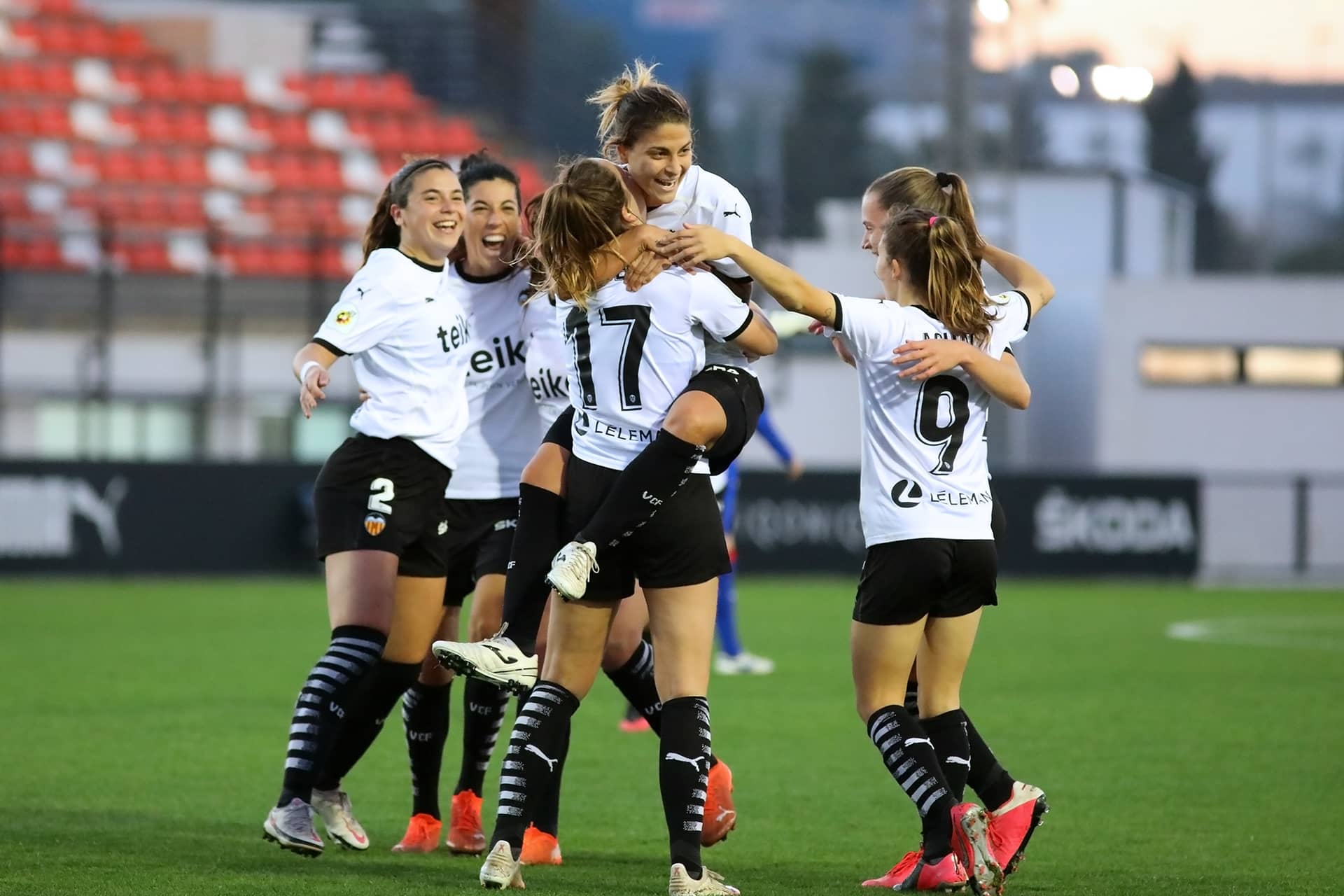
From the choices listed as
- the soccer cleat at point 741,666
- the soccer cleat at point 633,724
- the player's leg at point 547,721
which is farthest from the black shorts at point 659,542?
the soccer cleat at point 741,666

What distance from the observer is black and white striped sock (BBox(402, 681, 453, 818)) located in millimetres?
6059

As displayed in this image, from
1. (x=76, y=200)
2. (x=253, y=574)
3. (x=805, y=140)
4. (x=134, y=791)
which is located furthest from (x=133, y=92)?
(x=134, y=791)

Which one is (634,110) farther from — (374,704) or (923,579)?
(374,704)

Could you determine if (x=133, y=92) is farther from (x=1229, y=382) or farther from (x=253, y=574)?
(x=1229, y=382)

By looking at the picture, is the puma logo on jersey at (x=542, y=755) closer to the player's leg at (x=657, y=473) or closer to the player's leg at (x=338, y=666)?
the player's leg at (x=657, y=473)

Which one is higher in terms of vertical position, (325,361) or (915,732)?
(325,361)

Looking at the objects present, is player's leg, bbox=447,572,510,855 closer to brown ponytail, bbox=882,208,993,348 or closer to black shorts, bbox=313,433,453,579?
black shorts, bbox=313,433,453,579

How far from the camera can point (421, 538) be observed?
5.86 meters

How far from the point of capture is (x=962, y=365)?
197 inches

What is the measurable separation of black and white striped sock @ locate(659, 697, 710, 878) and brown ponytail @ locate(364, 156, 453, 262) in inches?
81.0

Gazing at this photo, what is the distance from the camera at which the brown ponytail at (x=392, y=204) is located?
5.91 m

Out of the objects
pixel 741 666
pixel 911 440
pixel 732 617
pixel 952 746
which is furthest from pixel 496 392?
pixel 741 666

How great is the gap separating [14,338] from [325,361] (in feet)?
60.4

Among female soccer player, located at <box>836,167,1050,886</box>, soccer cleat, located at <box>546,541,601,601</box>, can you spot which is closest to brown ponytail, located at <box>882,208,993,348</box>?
female soccer player, located at <box>836,167,1050,886</box>
